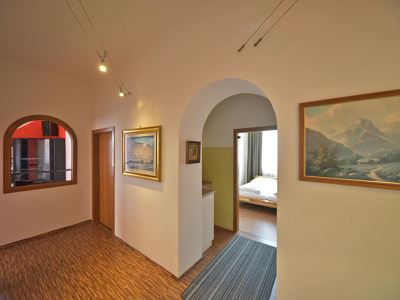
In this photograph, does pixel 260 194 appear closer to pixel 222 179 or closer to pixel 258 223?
pixel 258 223

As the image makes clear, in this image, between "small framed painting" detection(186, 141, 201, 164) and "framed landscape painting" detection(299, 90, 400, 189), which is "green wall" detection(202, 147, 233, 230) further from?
"framed landscape painting" detection(299, 90, 400, 189)

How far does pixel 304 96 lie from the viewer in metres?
1.25

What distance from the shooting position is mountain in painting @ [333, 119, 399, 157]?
100cm

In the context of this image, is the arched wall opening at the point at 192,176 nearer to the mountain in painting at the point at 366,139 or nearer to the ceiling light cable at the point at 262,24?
the ceiling light cable at the point at 262,24

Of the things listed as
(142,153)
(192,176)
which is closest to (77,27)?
(142,153)

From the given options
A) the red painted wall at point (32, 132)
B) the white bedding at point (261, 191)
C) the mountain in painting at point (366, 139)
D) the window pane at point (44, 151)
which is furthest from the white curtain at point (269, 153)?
the red painted wall at point (32, 132)

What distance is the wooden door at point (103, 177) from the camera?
11.1 ft

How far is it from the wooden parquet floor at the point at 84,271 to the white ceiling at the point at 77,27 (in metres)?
3.08

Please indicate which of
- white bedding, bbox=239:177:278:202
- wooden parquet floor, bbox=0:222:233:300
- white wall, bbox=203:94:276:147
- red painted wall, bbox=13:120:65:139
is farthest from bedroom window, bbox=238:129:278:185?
red painted wall, bbox=13:120:65:139

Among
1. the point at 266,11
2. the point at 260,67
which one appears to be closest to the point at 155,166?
the point at 260,67

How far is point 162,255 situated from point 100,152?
8.58 feet

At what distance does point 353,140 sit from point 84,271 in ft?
10.6

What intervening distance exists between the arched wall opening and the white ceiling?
96 centimetres

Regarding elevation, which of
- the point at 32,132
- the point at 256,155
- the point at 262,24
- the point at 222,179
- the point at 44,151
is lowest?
the point at 222,179
